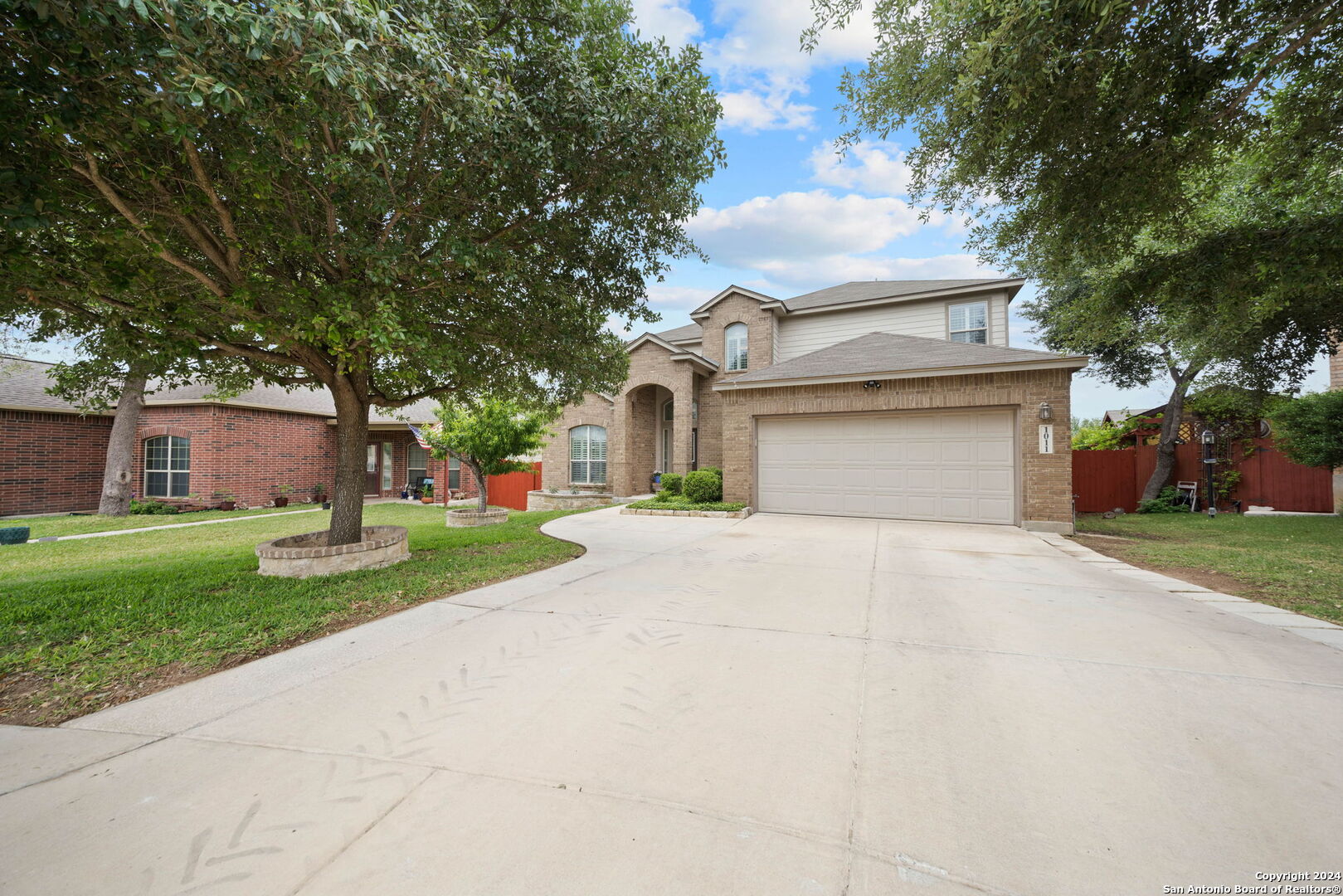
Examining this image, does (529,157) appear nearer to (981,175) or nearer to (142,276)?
(142,276)

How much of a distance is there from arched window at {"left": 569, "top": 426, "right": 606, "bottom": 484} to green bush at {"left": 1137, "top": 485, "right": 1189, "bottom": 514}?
1514 cm

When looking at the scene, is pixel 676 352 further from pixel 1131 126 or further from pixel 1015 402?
pixel 1131 126

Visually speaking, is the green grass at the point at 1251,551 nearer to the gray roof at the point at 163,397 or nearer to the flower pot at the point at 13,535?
the gray roof at the point at 163,397

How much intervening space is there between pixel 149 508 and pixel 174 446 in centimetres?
212

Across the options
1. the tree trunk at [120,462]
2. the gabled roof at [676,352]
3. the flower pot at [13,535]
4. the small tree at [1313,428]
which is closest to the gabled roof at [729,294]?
the gabled roof at [676,352]

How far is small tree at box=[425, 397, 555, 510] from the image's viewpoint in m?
11.4

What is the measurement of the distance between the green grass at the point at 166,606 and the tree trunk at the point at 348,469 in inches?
33.2

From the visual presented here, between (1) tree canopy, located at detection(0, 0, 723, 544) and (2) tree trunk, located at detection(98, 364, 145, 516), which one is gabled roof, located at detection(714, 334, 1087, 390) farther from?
(2) tree trunk, located at detection(98, 364, 145, 516)

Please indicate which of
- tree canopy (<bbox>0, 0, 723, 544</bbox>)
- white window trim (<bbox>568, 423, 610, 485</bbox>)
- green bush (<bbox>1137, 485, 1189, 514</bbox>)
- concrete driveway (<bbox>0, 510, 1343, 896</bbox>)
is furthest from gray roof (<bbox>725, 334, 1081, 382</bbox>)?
concrete driveway (<bbox>0, 510, 1343, 896</bbox>)

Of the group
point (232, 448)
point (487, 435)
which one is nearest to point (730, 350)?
point (487, 435)

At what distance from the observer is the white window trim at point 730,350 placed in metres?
16.7

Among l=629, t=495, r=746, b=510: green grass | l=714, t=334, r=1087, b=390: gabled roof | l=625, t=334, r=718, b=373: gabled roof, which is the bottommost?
l=629, t=495, r=746, b=510: green grass

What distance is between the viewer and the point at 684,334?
19.8 meters

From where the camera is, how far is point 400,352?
5961 millimetres
